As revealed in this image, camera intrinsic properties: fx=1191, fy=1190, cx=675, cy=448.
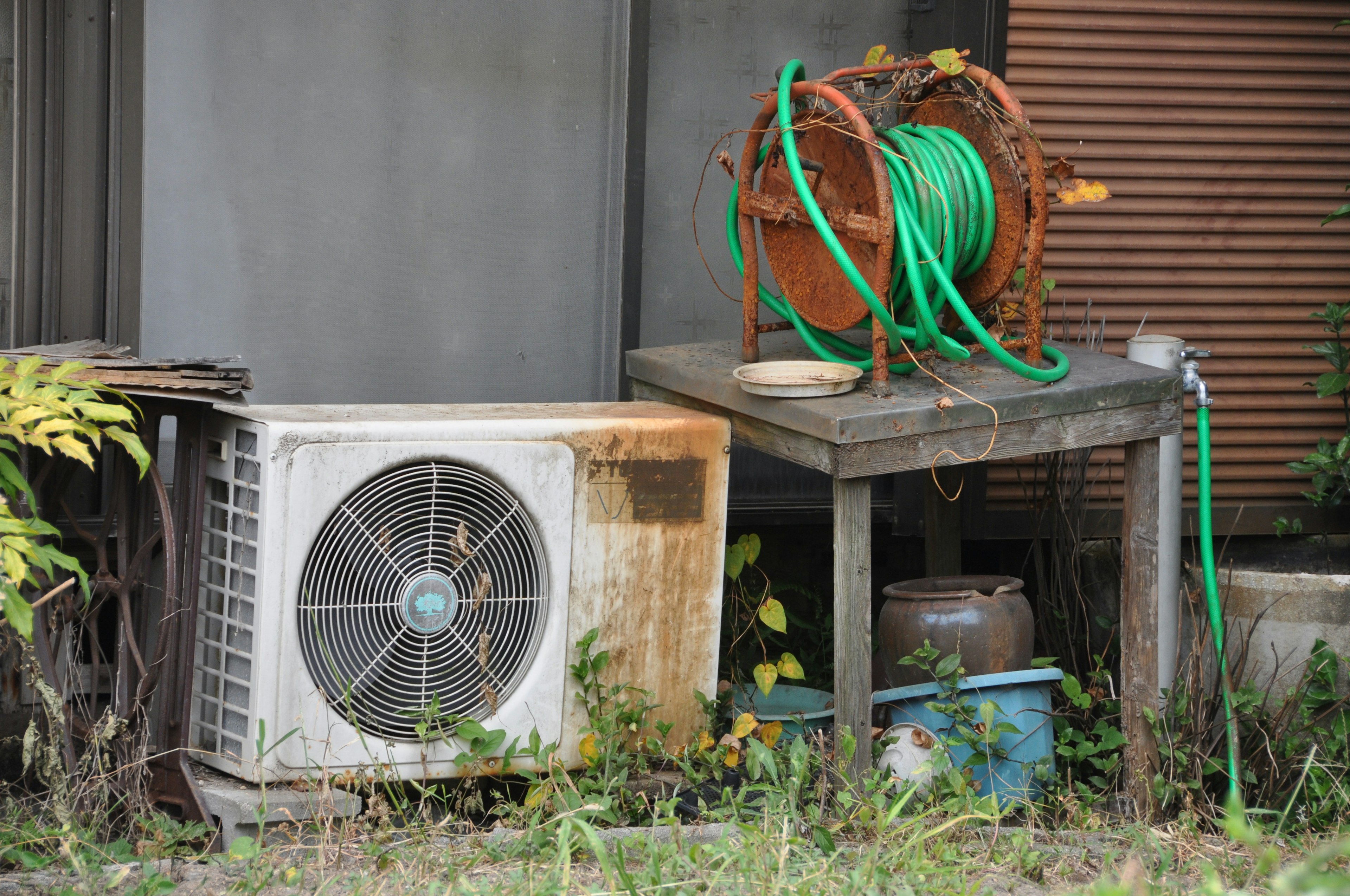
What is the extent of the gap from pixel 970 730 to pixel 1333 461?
→ 2204mm

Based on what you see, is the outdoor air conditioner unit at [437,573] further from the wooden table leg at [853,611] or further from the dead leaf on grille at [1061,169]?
the dead leaf on grille at [1061,169]

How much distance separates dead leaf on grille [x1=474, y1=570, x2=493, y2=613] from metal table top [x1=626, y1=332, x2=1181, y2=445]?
874 millimetres

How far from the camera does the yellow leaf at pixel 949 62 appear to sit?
3.38 meters

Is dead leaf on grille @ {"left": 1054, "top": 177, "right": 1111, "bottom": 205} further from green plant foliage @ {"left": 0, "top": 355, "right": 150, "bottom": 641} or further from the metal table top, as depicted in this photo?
green plant foliage @ {"left": 0, "top": 355, "right": 150, "bottom": 641}

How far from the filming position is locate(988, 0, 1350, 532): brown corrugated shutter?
459 cm

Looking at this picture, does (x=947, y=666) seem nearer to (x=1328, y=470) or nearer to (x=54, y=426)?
(x=1328, y=470)

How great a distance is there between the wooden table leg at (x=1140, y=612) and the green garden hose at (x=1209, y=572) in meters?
0.19

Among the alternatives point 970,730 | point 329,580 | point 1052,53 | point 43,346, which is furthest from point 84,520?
point 1052,53

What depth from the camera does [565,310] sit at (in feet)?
14.7

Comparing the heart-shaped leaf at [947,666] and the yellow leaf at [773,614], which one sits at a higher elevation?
the yellow leaf at [773,614]

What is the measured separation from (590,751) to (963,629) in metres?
1.20

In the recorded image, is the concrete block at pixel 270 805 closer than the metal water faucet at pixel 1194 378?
A: Yes

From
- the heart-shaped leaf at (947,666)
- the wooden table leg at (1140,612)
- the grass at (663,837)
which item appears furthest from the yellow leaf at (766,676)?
the wooden table leg at (1140,612)

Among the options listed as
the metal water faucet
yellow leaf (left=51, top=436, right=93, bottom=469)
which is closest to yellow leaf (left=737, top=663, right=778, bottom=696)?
the metal water faucet
